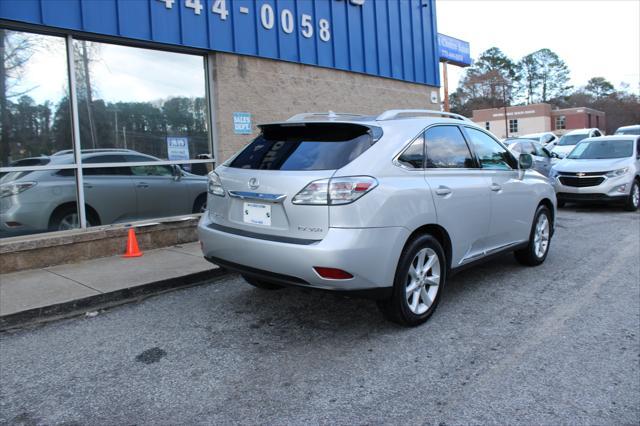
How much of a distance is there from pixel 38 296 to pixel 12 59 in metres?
3.15

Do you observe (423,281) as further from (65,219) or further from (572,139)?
(572,139)

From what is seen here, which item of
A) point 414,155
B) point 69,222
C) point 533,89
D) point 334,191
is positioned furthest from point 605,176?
point 533,89

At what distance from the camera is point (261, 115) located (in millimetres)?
8984

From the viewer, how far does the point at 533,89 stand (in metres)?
112

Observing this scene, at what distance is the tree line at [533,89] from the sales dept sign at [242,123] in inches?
3236

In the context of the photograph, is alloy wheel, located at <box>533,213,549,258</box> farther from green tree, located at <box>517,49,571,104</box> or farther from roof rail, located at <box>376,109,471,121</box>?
green tree, located at <box>517,49,571,104</box>

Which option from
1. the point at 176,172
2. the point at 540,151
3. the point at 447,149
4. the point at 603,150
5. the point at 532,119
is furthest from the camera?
the point at 532,119

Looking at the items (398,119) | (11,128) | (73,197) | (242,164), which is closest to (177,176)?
(73,197)

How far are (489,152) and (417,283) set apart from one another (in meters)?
1.99

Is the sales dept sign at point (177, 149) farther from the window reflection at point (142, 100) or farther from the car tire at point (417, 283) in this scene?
the car tire at point (417, 283)

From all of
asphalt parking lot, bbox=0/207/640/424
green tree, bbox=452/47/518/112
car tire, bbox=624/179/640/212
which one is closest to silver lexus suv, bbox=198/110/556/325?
asphalt parking lot, bbox=0/207/640/424

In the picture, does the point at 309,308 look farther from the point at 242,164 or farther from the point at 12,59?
the point at 12,59

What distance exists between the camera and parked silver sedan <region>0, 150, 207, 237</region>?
20.9ft

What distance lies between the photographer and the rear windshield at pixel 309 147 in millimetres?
3938
